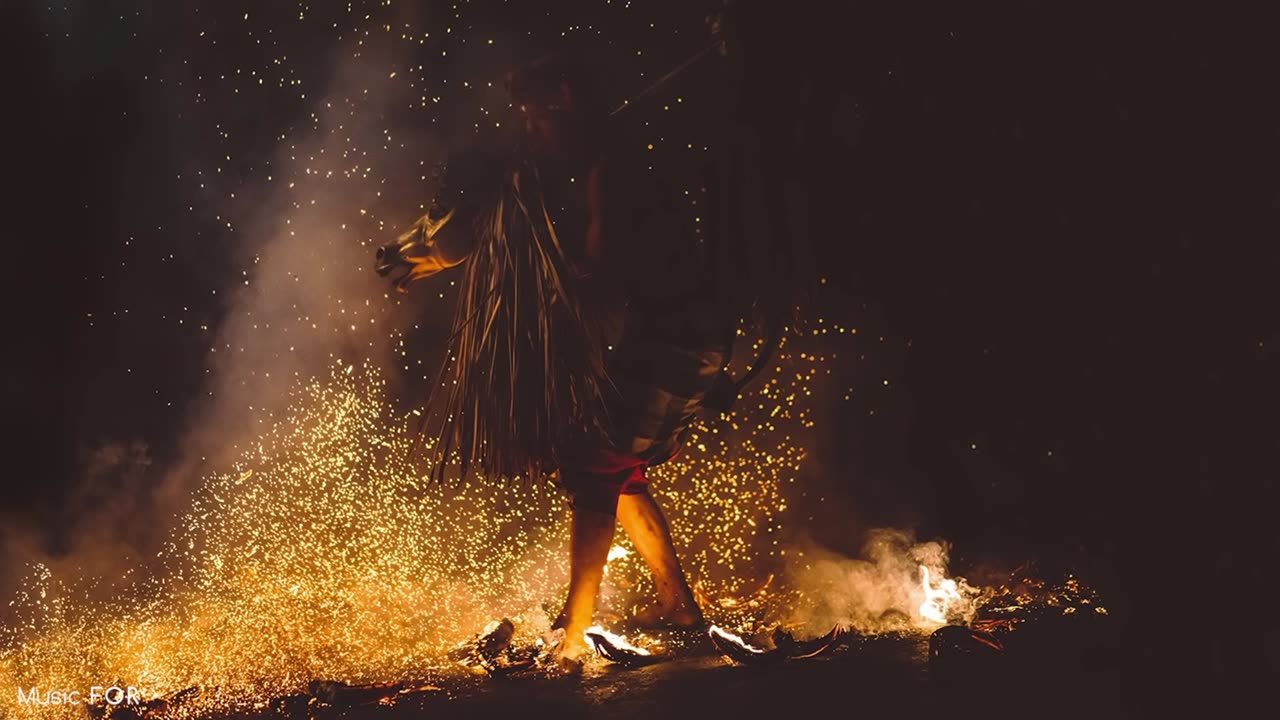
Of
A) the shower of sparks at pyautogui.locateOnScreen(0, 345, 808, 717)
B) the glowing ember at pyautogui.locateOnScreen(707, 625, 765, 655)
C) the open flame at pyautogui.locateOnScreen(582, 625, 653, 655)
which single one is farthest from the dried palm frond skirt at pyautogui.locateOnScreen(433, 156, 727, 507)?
the shower of sparks at pyautogui.locateOnScreen(0, 345, 808, 717)

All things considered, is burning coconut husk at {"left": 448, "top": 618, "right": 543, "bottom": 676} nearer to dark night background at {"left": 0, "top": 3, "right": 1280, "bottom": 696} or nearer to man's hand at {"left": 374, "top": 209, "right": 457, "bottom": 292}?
man's hand at {"left": 374, "top": 209, "right": 457, "bottom": 292}

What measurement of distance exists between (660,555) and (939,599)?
1124 millimetres

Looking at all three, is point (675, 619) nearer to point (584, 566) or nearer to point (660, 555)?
point (660, 555)

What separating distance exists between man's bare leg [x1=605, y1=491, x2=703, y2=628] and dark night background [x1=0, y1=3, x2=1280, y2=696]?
1.00 meters

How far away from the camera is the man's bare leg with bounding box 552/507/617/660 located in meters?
3.28

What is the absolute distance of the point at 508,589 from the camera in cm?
427

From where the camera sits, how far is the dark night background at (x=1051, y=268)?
3.87m

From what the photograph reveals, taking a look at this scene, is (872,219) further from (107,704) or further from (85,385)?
(85,385)

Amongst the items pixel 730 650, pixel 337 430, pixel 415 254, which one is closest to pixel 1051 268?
pixel 730 650

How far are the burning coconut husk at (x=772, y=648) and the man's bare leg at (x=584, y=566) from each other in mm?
419

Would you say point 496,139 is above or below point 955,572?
above

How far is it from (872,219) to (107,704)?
340 centimetres

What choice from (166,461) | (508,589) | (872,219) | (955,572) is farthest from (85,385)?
(955,572)

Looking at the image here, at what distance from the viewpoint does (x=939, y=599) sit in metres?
3.82
